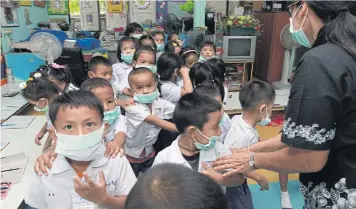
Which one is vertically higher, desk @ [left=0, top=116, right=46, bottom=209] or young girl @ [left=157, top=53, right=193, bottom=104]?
young girl @ [left=157, top=53, right=193, bottom=104]

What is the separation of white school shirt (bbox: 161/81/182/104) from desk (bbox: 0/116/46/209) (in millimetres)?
1073

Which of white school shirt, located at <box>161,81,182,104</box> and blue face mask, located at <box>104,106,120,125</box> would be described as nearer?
blue face mask, located at <box>104,106,120,125</box>

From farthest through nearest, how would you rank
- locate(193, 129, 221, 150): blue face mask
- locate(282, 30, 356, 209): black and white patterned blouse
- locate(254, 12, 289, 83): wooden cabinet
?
1. locate(254, 12, 289, 83): wooden cabinet
2. locate(193, 129, 221, 150): blue face mask
3. locate(282, 30, 356, 209): black and white patterned blouse

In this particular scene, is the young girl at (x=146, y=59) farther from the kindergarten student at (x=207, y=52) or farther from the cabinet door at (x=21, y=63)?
the cabinet door at (x=21, y=63)

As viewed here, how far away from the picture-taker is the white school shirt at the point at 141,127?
1.79 m

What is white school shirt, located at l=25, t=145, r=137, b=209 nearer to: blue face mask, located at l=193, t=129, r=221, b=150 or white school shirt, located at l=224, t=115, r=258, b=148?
blue face mask, located at l=193, t=129, r=221, b=150

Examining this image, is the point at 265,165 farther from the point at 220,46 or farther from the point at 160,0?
the point at 160,0

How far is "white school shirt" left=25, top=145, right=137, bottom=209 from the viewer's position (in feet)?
3.70

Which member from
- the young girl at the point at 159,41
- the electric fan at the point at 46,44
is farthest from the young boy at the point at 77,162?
the young girl at the point at 159,41

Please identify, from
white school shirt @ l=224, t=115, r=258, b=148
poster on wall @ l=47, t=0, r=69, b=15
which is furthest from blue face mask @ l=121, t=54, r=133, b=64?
poster on wall @ l=47, t=0, r=69, b=15

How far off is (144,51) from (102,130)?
1.45m

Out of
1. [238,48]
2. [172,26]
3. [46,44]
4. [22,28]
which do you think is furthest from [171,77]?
[22,28]

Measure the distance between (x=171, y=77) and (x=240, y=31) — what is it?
8.71ft

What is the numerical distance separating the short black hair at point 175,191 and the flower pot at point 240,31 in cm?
431
